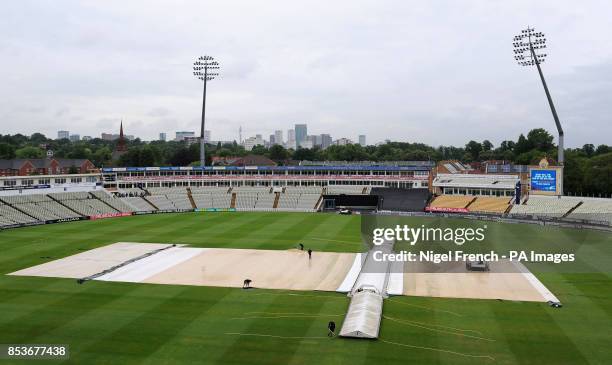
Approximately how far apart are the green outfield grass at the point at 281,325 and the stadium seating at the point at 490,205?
29.4 m

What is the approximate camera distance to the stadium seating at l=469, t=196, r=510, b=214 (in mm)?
57000

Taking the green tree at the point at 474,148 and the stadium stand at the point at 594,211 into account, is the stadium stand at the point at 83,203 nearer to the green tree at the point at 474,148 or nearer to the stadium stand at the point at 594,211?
the stadium stand at the point at 594,211

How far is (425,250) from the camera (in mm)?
35094

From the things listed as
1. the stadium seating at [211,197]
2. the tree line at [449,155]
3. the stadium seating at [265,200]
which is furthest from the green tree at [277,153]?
the stadium seating at [265,200]

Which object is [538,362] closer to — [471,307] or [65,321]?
[471,307]

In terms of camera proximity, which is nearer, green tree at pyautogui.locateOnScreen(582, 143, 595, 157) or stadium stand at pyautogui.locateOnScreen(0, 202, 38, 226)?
stadium stand at pyautogui.locateOnScreen(0, 202, 38, 226)

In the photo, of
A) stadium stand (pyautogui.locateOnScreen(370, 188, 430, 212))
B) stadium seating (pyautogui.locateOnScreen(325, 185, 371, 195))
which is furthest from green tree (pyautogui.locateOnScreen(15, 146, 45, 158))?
stadium stand (pyautogui.locateOnScreen(370, 188, 430, 212))

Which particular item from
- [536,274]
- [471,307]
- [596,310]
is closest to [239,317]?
[471,307]

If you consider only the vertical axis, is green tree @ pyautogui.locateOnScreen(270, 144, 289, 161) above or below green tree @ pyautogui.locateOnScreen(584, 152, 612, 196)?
above

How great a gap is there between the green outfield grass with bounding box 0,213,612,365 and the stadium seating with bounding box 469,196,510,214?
29394mm

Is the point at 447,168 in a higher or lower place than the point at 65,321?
higher

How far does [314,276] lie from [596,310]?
1388cm

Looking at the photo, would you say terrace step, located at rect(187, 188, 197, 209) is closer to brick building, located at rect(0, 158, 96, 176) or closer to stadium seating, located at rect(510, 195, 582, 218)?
brick building, located at rect(0, 158, 96, 176)

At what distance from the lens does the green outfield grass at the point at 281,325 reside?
16.9 metres
